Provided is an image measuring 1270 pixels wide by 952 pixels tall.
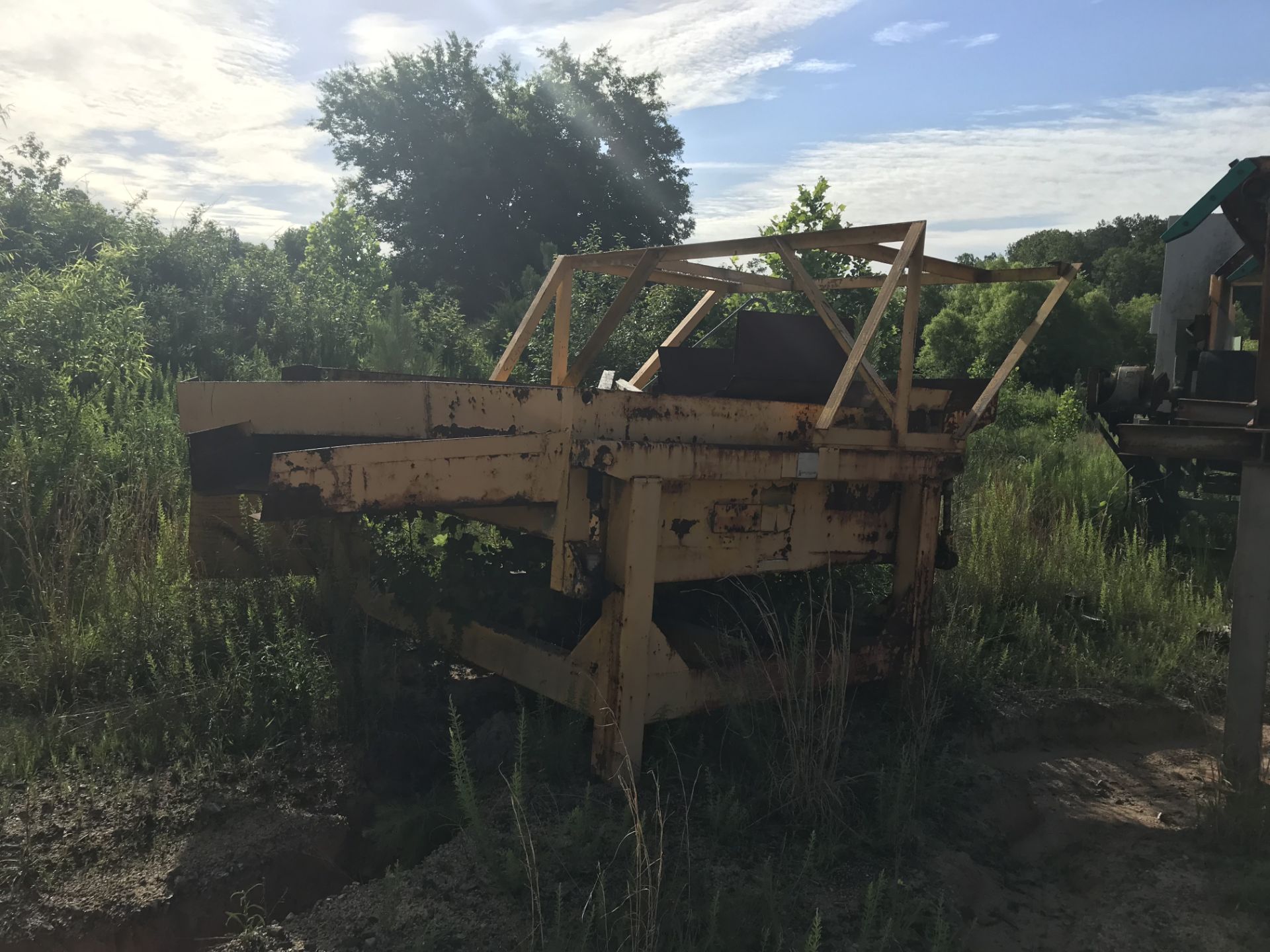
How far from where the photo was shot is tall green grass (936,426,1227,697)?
484 centimetres

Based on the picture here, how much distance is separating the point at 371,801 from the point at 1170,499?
241 inches

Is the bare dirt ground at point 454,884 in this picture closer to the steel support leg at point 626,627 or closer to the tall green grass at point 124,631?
the tall green grass at point 124,631

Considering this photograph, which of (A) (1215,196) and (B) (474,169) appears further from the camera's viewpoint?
(B) (474,169)

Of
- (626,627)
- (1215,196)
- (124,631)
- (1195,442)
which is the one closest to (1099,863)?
(1195,442)

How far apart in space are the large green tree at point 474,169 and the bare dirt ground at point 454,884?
24057 mm

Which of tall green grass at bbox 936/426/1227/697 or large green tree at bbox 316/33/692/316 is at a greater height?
large green tree at bbox 316/33/692/316

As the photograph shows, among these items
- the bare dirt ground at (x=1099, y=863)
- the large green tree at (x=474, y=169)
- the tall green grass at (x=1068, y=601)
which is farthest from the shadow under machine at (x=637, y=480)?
the large green tree at (x=474, y=169)

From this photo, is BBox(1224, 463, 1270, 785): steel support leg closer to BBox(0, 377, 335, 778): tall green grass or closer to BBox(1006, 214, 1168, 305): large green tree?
BBox(0, 377, 335, 778): tall green grass

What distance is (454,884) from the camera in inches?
103

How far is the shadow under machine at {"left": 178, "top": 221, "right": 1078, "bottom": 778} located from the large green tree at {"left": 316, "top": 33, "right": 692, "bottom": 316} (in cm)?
2315

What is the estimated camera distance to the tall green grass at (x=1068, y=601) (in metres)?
4.84

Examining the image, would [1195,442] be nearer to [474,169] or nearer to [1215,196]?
[1215,196]

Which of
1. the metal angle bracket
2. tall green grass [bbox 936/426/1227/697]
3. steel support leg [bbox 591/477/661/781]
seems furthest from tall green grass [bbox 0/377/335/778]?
the metal angle bracket

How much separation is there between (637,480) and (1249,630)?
2.52m
